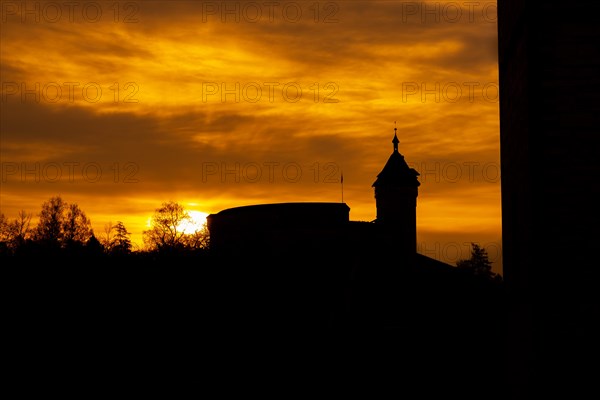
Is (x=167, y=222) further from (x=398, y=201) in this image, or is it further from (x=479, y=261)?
(x=479, y=261)

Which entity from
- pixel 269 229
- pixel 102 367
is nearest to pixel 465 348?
pixel 102 367

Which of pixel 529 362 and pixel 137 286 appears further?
pixel 137 286

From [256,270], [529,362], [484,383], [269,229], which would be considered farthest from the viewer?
[269,229]

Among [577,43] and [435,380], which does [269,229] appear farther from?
[577,43]

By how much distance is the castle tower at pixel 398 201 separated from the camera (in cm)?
4409

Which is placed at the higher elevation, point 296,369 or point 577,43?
point 577,43

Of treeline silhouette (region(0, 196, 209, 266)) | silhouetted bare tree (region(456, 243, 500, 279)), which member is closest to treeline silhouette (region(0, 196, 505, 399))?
treeline silhouette (region(0, 196, 209, 266))

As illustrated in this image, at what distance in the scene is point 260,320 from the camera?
84.6ft

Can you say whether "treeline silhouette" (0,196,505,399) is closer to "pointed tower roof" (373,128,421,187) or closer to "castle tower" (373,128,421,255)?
"castle tower" (373,128,421,255)

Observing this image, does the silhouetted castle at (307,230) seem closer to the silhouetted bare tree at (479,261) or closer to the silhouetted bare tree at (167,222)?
the silhouetted bare tree at (167,222)

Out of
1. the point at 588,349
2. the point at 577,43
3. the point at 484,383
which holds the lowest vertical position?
the point at 484,383

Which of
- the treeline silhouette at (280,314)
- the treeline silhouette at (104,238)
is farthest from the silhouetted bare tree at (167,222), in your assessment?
the treeline silhouette at (280,314)

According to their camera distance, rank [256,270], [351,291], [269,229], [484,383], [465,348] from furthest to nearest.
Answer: [269,229] < [256,270] < [351,291] < [465,348] < [484,383]

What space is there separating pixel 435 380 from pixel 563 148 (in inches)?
504
